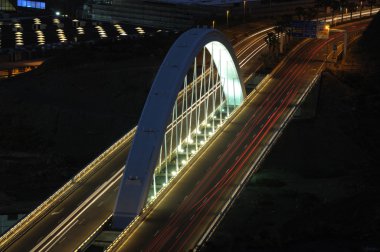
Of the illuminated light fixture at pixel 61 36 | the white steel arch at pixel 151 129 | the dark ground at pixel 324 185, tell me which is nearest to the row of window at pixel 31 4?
the illuminated light fixture at pixel 61 36

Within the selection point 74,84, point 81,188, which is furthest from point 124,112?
point 81,188

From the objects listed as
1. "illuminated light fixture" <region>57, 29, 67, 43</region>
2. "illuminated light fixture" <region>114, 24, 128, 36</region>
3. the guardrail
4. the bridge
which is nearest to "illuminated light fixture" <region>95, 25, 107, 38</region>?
"illuminated light fixture" <region>114, 24, 128, 36</region>

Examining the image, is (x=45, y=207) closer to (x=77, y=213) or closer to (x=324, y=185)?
(x=77, y=213)

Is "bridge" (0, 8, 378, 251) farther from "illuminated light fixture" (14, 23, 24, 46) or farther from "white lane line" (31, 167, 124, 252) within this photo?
"illuminated light fixture" (14, 23, 24, 46)

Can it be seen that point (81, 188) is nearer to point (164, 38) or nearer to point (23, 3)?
point (164, 38)

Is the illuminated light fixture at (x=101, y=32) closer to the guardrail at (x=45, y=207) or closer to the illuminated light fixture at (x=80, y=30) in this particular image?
the illuminated light fixture at (x=80, y=30)

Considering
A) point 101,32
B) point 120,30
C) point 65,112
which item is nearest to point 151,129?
point 65,112
